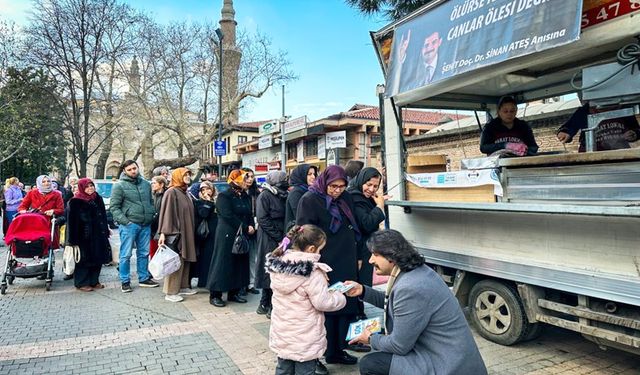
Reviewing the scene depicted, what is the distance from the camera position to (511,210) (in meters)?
3.69

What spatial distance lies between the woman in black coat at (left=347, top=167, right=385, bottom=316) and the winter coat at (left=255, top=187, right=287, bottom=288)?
3.76 ft

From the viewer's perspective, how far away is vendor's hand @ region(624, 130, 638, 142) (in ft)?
13.9

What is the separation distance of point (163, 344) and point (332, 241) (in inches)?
84.7

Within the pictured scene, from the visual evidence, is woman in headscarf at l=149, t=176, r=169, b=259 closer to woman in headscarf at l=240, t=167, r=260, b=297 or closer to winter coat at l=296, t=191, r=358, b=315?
woman in headscarf at l=240, t=167, r=260, b=297

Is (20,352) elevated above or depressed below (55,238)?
below

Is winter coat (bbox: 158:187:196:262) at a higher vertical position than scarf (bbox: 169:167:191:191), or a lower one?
lower

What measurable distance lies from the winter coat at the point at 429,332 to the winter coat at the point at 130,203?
5.22m

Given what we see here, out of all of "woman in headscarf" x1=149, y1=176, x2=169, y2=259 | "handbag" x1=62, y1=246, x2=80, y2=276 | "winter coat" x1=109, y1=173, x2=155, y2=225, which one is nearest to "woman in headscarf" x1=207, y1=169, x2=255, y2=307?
"winter coat" x1=109, y1=173, x2=155, y2=225

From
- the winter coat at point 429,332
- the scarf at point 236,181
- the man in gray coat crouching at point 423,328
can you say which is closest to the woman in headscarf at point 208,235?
the scarf at point 236,181

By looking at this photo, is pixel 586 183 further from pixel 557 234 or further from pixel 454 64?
pixel 454 64

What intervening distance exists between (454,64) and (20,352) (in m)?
4.96

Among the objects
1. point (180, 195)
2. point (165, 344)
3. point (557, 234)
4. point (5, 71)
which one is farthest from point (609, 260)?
point (5, 71)

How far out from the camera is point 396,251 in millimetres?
2660

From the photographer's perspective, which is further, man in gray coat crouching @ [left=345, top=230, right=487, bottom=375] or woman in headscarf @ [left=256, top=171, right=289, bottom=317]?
woman in headscarf @ [left=256, top=171, right=289, bottom=317]
